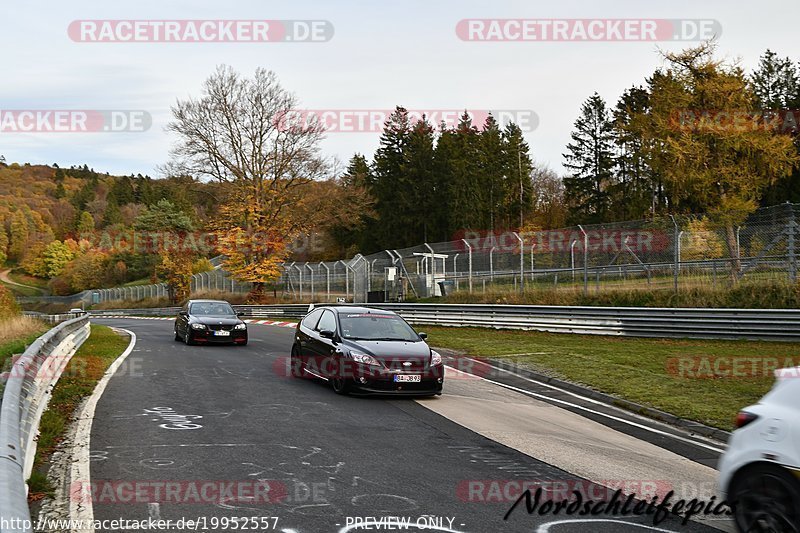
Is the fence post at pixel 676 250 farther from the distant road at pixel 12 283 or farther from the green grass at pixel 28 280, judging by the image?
the green grass at pixel 28 280

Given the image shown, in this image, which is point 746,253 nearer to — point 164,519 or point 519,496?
point 519,496

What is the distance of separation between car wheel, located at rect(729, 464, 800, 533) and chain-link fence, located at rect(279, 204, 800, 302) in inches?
653

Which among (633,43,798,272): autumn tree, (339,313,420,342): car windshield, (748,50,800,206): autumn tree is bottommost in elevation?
(339,313,420,342): car windshield

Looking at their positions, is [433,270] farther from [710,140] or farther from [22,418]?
[22,418]

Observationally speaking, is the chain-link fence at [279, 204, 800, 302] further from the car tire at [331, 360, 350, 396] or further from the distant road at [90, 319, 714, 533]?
the car tire at [331, 360, 350, 396]

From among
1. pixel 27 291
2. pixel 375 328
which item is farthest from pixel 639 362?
pixel 27 291

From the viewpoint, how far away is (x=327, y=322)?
13570mm

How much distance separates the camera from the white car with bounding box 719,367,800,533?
481 centimetres

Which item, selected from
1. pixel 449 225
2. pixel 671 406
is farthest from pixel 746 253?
pixel 449 225

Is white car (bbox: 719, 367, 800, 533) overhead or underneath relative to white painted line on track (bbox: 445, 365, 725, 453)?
overhead

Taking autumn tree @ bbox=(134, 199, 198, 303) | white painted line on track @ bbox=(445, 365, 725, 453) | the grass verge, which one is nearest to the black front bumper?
the grass verge

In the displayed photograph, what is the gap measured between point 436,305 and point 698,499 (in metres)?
22.8

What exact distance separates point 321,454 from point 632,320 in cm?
1588

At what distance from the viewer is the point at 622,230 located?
78.6 feet
